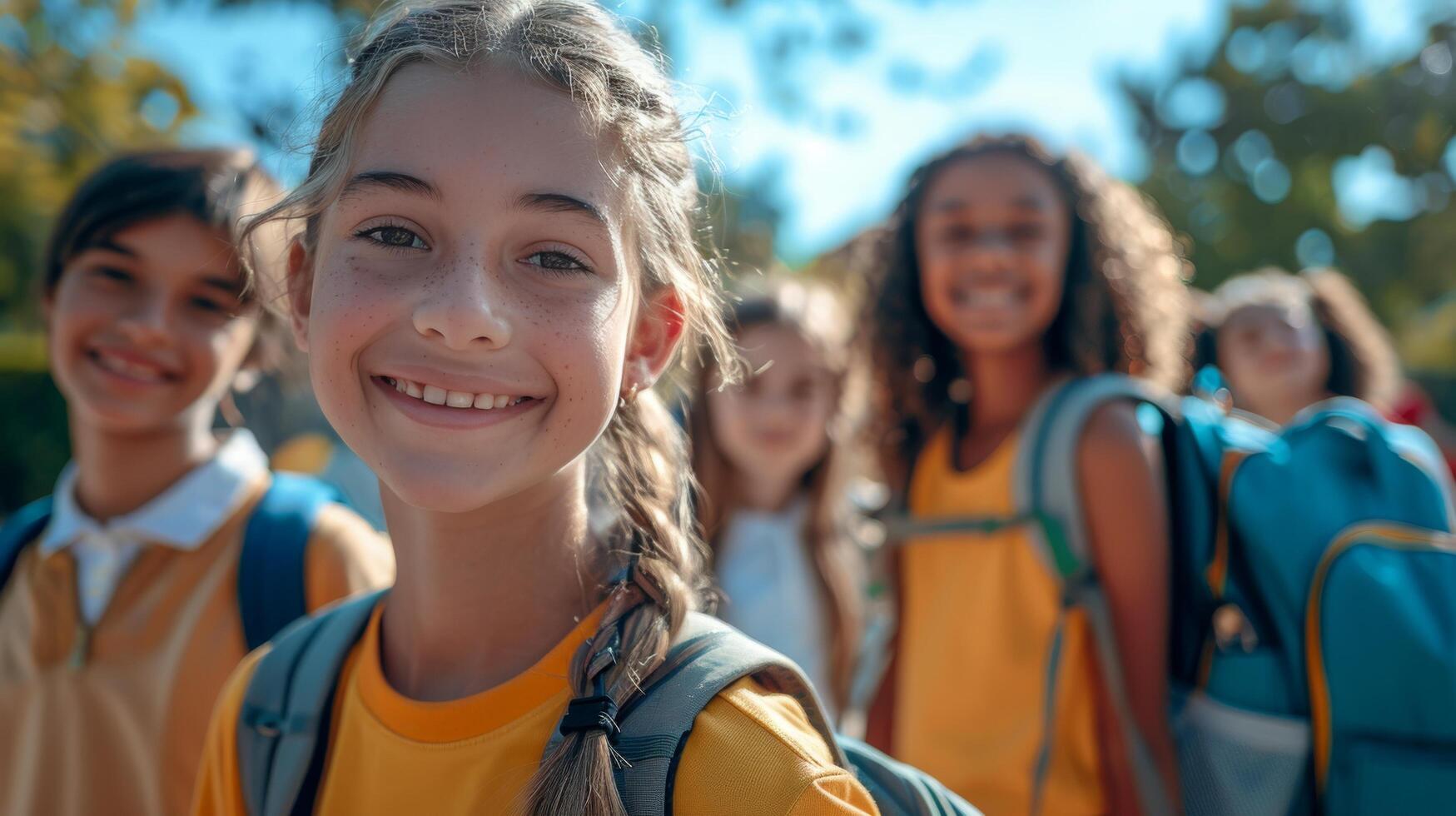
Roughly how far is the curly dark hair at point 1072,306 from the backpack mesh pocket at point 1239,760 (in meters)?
0.84

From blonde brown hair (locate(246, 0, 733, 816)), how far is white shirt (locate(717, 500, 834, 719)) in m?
1.65

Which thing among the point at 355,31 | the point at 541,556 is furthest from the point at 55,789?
the point at 355,31

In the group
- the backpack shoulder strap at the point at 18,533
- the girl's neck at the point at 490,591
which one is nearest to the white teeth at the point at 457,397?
the girl's neck at the point at 490,591

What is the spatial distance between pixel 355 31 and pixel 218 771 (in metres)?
1.13

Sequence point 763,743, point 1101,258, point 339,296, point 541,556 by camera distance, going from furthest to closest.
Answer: point 1101,258
point 541,556
point 339,296
point 763,743

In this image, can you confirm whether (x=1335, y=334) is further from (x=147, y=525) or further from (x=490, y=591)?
(x=147, y=525)

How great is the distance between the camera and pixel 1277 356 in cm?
457

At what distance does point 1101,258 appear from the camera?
2.62m

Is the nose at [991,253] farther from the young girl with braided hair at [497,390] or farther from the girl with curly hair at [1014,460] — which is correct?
the young girl with braided hair at [497,390]

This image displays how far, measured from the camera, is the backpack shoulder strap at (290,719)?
1.44 m

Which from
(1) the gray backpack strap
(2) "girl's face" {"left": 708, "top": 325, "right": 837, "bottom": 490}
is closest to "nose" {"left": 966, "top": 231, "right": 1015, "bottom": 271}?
(1) the gray backpack strap

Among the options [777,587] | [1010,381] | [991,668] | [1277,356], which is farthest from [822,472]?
[1277,356]

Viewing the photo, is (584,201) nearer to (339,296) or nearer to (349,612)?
(339,296)

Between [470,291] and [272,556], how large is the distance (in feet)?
3.26
